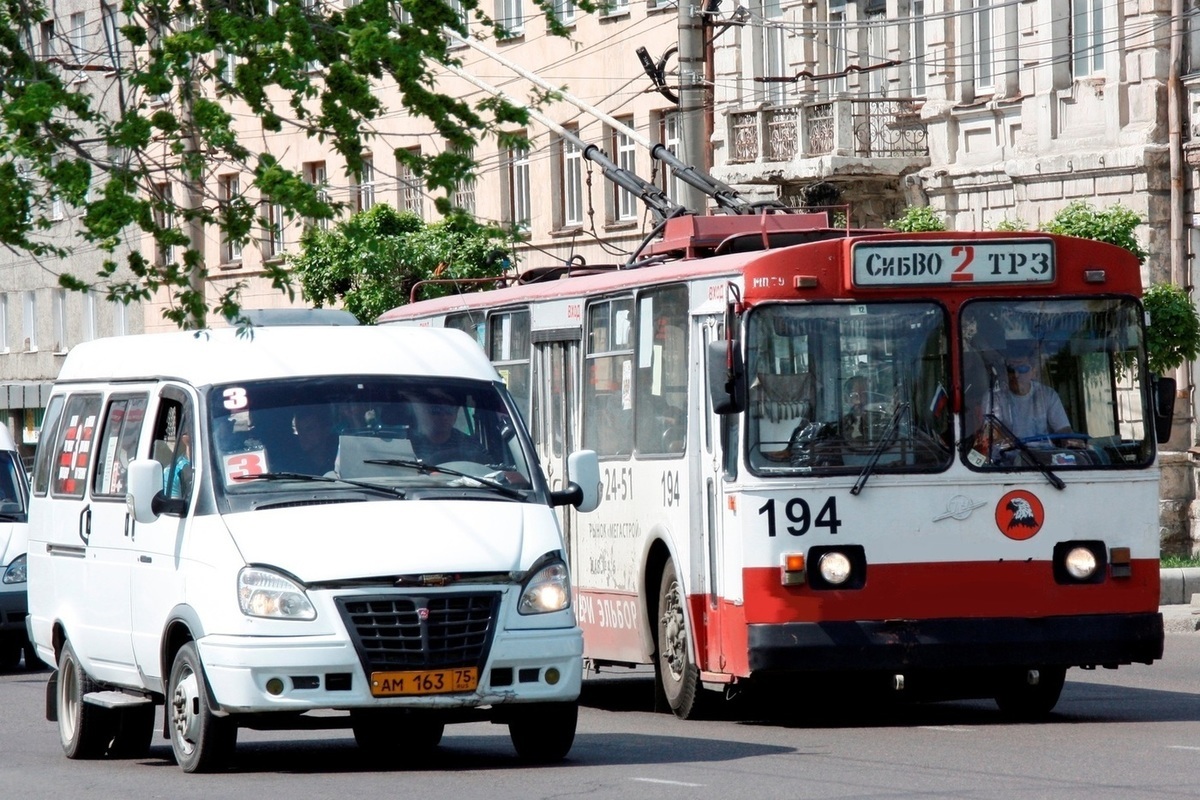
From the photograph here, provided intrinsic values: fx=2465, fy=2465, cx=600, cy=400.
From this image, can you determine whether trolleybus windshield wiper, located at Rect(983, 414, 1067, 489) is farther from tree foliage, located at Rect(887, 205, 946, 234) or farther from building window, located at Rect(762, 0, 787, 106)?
building window, located at Rect(762, 0, 787, 106)

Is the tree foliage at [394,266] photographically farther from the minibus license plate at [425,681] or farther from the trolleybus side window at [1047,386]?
the minibus license plate at [425,681]

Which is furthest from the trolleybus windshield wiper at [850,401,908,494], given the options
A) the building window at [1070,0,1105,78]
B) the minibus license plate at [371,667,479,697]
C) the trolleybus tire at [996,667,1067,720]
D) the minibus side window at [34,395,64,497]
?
the building window at [1070,0,1105,78]

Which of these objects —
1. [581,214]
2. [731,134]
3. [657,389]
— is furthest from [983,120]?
[657,389]

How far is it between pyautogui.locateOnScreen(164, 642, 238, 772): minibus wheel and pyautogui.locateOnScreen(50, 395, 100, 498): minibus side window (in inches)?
77.2

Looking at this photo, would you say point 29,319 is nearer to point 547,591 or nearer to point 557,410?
point 557,410

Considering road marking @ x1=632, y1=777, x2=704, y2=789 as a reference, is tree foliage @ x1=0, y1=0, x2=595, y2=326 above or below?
above

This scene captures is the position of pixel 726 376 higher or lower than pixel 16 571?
higher

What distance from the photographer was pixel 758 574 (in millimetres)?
13109

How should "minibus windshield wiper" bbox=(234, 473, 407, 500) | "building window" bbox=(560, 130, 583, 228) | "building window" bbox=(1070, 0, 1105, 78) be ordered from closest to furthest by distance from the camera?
"minibus windshield wiper" bbox=(234, 473, 407, 500)
"building window" bbox=(1070, 0, 1105, 78)
"building window" bbox=(560, 130, 583, 228)

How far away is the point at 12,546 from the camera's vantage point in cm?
2044

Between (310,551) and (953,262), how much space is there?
437 cm

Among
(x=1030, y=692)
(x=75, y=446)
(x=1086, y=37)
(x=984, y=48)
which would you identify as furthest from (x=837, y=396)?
(x=984, y=48)

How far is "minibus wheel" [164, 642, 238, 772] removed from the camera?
1108 centimetres

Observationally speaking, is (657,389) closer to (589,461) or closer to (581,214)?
(589,461)
